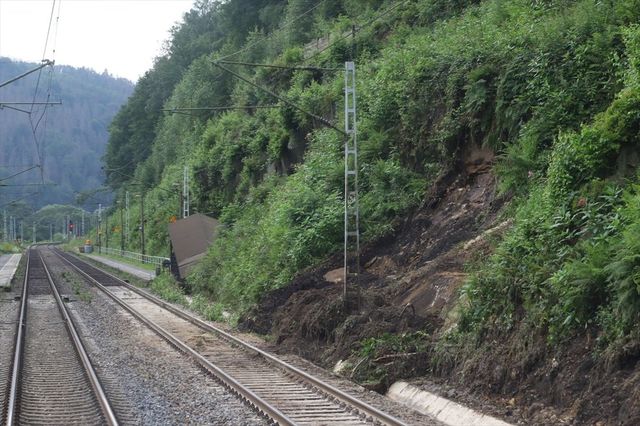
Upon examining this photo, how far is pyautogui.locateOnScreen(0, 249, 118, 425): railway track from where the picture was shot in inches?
473

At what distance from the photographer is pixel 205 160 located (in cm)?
5819

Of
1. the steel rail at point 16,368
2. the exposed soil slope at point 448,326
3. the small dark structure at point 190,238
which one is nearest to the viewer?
the exposed soil slope at point 448,326

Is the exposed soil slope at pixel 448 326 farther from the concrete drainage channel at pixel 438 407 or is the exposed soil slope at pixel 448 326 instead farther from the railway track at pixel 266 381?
the railway track at pixel 266 381

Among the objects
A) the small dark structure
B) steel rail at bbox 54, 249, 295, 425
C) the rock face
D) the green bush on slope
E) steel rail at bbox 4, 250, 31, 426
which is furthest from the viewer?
the small dark structure

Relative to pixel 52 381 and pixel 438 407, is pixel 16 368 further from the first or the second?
pixel 438 407

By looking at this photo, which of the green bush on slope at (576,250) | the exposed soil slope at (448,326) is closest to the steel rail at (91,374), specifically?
the exposed soil slope at (448,326)

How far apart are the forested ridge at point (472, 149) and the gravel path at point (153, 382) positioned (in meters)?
3.51

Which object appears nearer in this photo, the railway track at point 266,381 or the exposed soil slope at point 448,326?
the exposed soil slope at point 448,326

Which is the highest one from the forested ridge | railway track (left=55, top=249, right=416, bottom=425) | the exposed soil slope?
the forested ridge

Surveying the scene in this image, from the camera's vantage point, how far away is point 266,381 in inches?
599

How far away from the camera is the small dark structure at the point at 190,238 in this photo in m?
40.5

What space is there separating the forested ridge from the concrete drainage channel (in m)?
0.86

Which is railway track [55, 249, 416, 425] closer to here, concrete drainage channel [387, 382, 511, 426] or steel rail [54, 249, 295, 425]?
steel rail [54, 249, 295, 425]

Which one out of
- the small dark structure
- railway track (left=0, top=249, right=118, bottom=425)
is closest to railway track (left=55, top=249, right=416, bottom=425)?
railway track (left=0, top=249, right=118, bottom=425)
